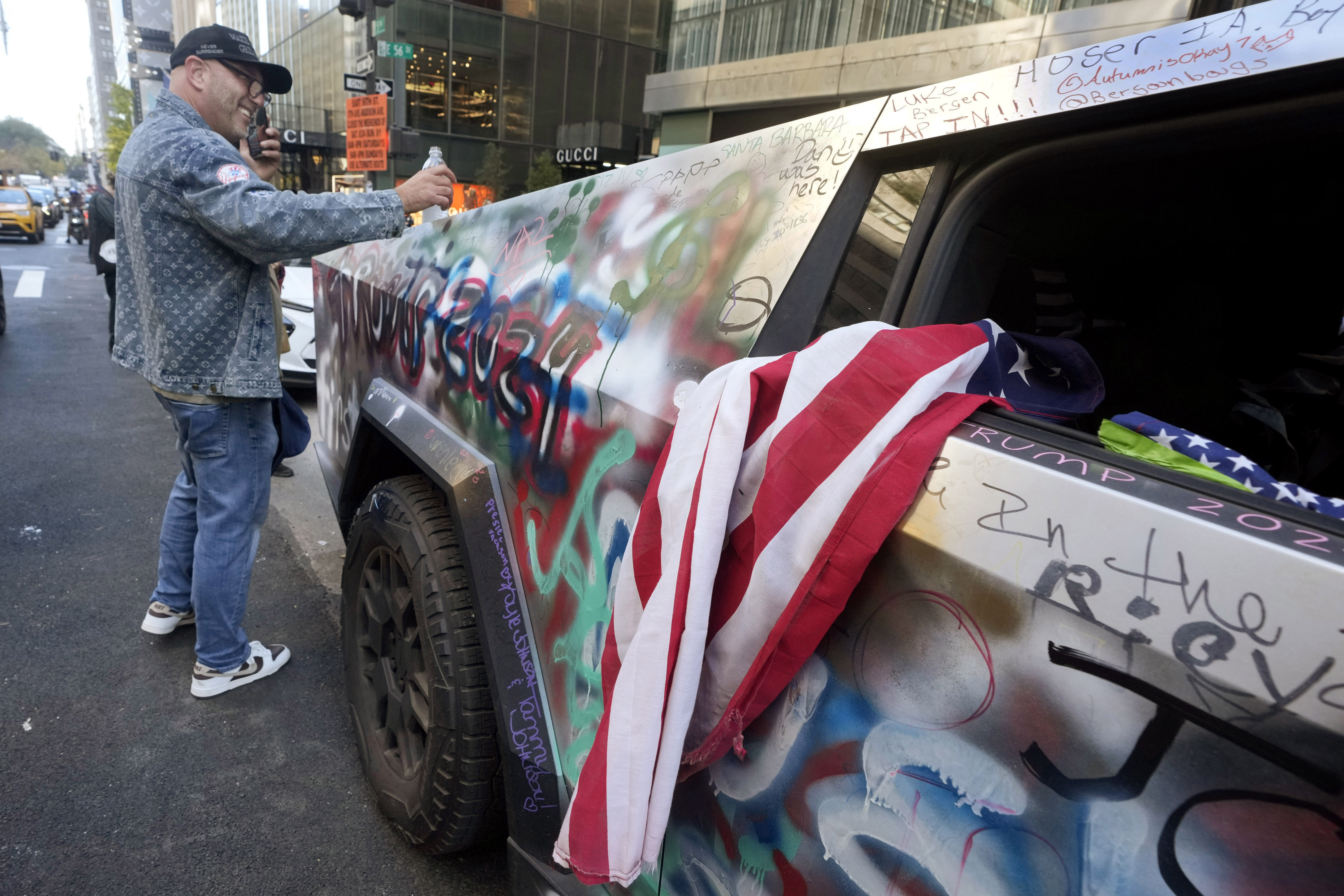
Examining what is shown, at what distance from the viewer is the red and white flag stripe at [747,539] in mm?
897

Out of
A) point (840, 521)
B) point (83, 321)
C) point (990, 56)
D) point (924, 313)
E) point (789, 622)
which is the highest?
point (990, 56)

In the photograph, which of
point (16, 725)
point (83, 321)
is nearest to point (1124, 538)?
point (16, 725)

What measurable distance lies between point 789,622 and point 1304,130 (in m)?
0.80

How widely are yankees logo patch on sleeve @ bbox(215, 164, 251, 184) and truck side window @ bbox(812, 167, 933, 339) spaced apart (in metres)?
1.74

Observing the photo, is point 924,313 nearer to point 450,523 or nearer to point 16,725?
point 450,523

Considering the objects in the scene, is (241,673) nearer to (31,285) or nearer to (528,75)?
(31,285)

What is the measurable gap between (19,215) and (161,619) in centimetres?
2651

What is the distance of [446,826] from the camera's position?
1.76 m

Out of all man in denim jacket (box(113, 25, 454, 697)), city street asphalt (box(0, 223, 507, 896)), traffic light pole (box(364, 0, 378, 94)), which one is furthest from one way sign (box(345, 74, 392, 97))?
man in denim jacket (box(113, 25, 454, 697))

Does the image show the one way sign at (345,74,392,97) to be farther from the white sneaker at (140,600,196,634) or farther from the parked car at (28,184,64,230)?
the parked car at (28,184,64,230)

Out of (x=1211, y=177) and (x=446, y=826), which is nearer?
(x=1211, y=177)

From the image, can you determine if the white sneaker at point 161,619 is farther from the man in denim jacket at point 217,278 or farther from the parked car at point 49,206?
the parked car at point 49,206

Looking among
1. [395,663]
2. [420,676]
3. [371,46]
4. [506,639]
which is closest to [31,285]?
[371,46]

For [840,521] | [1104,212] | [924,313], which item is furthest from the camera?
[1104,212]
